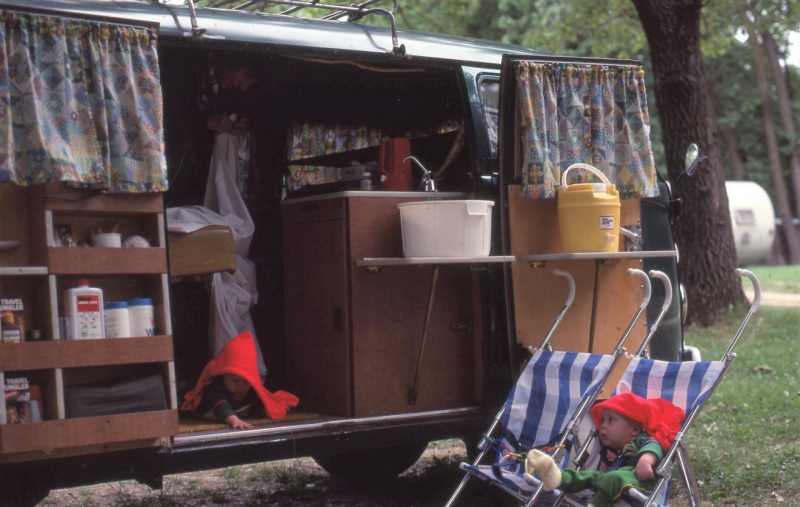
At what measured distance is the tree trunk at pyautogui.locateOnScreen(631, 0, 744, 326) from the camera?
9234 mm

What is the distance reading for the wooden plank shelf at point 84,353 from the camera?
361 cm

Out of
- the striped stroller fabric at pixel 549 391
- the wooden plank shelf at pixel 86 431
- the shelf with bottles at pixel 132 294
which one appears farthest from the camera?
the striped stroller fabric at pixel 549 391

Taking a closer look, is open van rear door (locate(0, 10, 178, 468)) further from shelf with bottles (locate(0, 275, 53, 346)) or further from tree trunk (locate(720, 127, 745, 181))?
tree trunk (locate(720, 127, 745, 181))

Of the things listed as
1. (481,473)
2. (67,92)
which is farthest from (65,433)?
(481,473)

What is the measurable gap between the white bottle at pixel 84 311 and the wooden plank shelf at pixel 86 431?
337 millimetres

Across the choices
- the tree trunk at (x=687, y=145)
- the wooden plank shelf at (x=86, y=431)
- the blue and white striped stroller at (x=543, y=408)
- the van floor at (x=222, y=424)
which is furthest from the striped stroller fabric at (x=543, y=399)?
the tree trunk at (x=687, y=145)

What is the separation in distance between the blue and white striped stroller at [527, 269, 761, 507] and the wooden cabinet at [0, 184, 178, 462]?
167cm

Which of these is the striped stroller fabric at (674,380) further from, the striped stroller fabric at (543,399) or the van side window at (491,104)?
the van side window at (491,104)

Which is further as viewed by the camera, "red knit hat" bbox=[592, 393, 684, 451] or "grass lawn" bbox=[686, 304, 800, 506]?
"grass lawn" bbox=[686, 304, 800, 506]

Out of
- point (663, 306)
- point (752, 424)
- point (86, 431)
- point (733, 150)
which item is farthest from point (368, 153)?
point (733, 150)

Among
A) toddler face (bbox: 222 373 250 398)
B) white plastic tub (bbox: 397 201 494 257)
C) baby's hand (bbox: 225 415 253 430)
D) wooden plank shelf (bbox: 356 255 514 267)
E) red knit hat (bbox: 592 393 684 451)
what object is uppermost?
white plastic tub (bbox: 397 201 494 257)

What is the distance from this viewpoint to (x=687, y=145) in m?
9.58

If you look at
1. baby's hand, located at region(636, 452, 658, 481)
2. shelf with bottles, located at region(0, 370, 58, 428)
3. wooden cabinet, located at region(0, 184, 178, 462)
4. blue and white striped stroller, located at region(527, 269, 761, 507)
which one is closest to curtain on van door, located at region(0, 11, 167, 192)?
wooden cabinet, located at region(0, 184, 178, 462)

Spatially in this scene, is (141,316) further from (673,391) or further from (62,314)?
(673,391)
